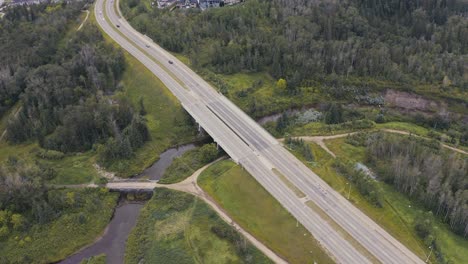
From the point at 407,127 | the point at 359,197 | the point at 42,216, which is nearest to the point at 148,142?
the point at 42,216

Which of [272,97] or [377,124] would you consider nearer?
[377,124]

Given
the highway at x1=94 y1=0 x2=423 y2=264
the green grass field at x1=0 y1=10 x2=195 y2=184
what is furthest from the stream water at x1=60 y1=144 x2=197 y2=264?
the highway at x1=94 y1=0 x2=423 y2=264

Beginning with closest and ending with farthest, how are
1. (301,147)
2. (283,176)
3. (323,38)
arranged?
1. (283,176)
2. (301,147)
3. (323,38)

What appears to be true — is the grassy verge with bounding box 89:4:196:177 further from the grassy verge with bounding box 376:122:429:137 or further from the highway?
the grassy verge with bounding box 376:122:429:137

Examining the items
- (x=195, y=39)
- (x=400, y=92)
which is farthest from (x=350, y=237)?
(x=195, y=39)

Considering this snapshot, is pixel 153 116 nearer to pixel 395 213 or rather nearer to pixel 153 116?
pixel 153 116

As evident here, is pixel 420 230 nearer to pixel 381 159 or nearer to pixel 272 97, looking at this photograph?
pixel 381 159
